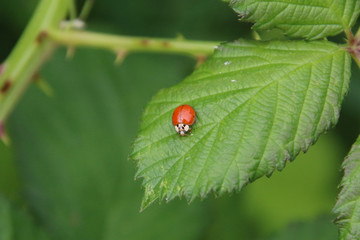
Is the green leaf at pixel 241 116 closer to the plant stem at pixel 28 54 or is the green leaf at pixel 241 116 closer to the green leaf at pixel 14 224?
the plant stem at pixel 28 54

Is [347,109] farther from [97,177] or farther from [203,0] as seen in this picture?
[97,177]

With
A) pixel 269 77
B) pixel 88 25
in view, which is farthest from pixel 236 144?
pixel 88 25

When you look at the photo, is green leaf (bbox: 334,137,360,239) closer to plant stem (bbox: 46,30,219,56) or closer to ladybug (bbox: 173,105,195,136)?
ladybug (bbox: 173,105,195,136)

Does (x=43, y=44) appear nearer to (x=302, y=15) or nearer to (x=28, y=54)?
(x=28, y=54)

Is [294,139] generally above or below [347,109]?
above

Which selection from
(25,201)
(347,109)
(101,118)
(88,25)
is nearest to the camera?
(25,201)

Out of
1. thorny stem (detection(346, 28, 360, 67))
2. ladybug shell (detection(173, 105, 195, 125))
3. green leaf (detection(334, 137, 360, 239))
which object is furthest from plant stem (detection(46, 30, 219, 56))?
green leaf (detection(334, 137, 360, 239))
